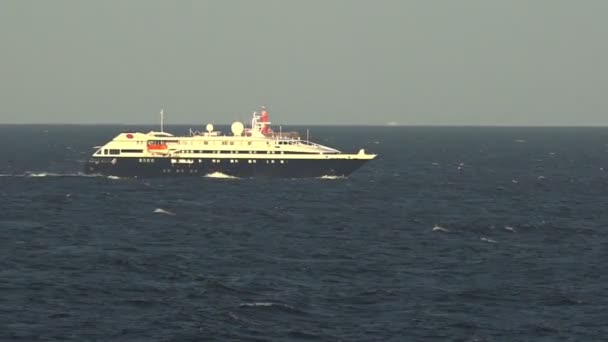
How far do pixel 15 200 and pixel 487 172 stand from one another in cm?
9168

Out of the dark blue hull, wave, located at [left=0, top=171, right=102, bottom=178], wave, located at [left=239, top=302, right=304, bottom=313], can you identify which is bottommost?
wave, located at [left=239, top=302, right=304, bottom=313]

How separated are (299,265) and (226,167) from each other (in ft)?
233

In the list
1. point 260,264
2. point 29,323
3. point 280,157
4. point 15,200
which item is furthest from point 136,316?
point 280,157

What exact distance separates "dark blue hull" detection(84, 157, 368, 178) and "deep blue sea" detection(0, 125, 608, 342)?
36.0 feet

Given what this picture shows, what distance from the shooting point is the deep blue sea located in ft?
169

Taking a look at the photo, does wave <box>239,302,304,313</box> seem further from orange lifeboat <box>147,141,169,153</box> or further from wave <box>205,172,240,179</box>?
orange lifeboat <box>147,141,169,153</box>

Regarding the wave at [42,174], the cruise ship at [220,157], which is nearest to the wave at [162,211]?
the cruise ship at [220,157]

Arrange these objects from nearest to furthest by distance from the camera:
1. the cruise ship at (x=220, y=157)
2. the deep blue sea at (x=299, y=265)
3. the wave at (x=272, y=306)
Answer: the deep blue sea at (x=299, y=265)
the wave at (x=272, y=306)
the cruise ship at (x=220, y=157)

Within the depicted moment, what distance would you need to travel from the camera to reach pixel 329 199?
116 meters

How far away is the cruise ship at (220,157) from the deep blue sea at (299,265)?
11172 mm

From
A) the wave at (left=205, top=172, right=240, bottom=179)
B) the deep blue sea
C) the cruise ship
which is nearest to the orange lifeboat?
the cruise ship

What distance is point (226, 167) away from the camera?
138750 millimetres

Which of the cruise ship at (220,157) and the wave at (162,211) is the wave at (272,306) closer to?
the wave at (162,211)

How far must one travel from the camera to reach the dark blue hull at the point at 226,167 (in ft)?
452
